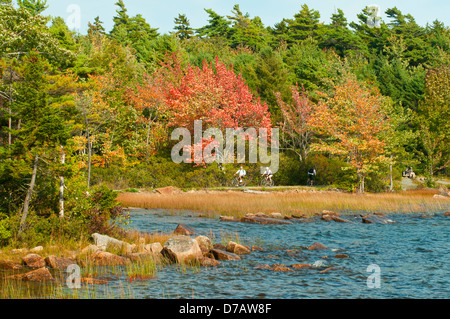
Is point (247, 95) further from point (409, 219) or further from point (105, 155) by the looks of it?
point (409, 219)

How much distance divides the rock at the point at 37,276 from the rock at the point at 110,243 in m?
2.89

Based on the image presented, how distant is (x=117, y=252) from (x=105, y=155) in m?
26.9

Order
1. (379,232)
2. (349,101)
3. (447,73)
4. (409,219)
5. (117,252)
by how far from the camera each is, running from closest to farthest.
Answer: (117,252), (379,232), (409,219), (349,101), (447,73)

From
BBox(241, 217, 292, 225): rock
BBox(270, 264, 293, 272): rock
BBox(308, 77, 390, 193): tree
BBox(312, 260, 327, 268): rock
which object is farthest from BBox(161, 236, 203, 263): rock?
BBox(308, 77, 390, 193): tree

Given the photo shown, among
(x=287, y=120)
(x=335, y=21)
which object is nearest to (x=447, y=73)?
(x=287, y=120)

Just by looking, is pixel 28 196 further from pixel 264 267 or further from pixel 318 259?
pixel 318 259

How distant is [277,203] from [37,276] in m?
19.2

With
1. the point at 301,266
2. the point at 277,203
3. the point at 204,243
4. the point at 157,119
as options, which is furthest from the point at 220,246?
the point at 157,119

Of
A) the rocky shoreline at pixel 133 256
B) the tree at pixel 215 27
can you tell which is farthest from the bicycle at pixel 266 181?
the tree at pixel 215 27

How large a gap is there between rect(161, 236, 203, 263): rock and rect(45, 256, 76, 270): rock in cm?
296

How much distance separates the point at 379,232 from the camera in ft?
71.9

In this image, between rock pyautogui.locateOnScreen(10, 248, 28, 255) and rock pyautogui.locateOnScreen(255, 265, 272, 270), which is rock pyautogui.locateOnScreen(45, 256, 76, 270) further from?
rock pyautogui.locateOnScreen(255, 265, 272, 270)

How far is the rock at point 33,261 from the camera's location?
14.0 metres
